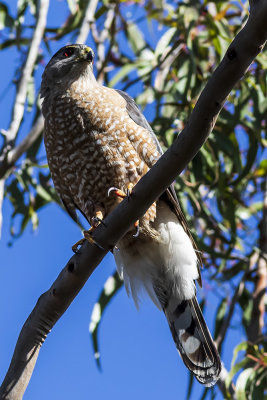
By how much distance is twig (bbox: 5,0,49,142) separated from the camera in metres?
4.12

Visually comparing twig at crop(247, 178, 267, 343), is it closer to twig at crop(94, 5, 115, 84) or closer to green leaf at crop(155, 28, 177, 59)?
green leaf at crop(155, 28, 177, 59)

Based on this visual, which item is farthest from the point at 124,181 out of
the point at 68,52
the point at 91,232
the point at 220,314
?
the point at 220,314

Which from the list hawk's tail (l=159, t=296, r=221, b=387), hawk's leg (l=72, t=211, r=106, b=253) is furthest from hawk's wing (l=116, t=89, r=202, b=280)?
hawk's leg (l=72, t=211, r=106, b=253)

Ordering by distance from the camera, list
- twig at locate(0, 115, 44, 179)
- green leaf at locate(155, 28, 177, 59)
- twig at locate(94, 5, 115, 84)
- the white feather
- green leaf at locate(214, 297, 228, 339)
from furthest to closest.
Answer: twig at locate(94, 5, 115, 84)
green leaf at locate(214, 297, 228, 339)
green leaf at locate(155, 28, 177, 59)
twig at locate(0, 115, 44, 179)
the white feather

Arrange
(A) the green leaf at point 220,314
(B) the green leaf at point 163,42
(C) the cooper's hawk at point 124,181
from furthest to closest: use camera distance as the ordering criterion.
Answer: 1. (A) the green leaf at point 220,314
2. (B) the green leaf at point 163,42
3. (C) the cooper's hawk at point 124,181

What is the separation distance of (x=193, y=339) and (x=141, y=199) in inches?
54.0

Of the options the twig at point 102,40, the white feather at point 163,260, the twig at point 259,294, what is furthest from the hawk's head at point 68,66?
the twig at point 259,294

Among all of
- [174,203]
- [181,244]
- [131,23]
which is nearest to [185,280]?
[181,244]

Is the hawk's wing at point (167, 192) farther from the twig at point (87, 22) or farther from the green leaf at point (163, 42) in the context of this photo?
the twig at point (87, 22)

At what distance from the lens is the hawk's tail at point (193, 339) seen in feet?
11.6

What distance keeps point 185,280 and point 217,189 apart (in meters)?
1.00

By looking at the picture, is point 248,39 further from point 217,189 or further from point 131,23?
point 131,23

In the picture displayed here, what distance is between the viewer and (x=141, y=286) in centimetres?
398

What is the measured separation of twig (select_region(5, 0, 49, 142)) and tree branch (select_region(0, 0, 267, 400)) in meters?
1.55
